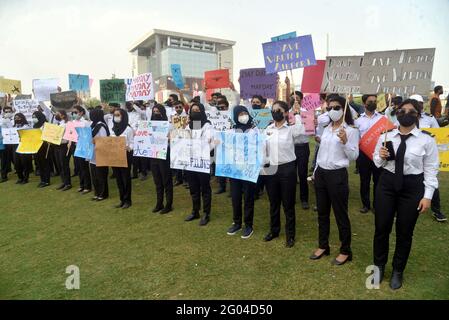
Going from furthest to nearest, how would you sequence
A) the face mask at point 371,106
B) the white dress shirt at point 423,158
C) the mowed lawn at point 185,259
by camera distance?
the face mask at point 371,106, the mowed lawn at point 185,259, the white dress shirt at point 423,158

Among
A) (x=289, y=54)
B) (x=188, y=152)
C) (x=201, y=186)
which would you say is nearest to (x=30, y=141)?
(x=188, y=152)

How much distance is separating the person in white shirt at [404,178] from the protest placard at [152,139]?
13.3 ft

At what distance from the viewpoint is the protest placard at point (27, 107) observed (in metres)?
10.4

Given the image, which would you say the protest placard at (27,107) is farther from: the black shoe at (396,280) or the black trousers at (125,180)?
the black shoe at (396,280)

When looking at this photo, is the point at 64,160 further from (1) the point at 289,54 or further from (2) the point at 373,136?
(2) the point at 373,136

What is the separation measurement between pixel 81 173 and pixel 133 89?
2696mm

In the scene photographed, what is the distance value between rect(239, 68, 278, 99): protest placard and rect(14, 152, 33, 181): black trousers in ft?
23.3

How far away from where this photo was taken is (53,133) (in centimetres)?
909

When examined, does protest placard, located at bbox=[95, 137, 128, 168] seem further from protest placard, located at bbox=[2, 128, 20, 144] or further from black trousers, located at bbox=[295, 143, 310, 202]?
protest placard, located at bbox=[2, 128, 20, 144]

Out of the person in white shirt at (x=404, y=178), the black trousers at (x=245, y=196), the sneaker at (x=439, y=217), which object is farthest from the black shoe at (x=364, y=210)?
the person in white shirt at (x=404, y=178)

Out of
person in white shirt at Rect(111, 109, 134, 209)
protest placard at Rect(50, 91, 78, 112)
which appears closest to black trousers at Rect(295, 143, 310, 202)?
person in white shirt at Rect(111, 109, 134, 209)

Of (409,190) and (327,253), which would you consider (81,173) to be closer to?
(327,253)

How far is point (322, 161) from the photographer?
4277 mm
